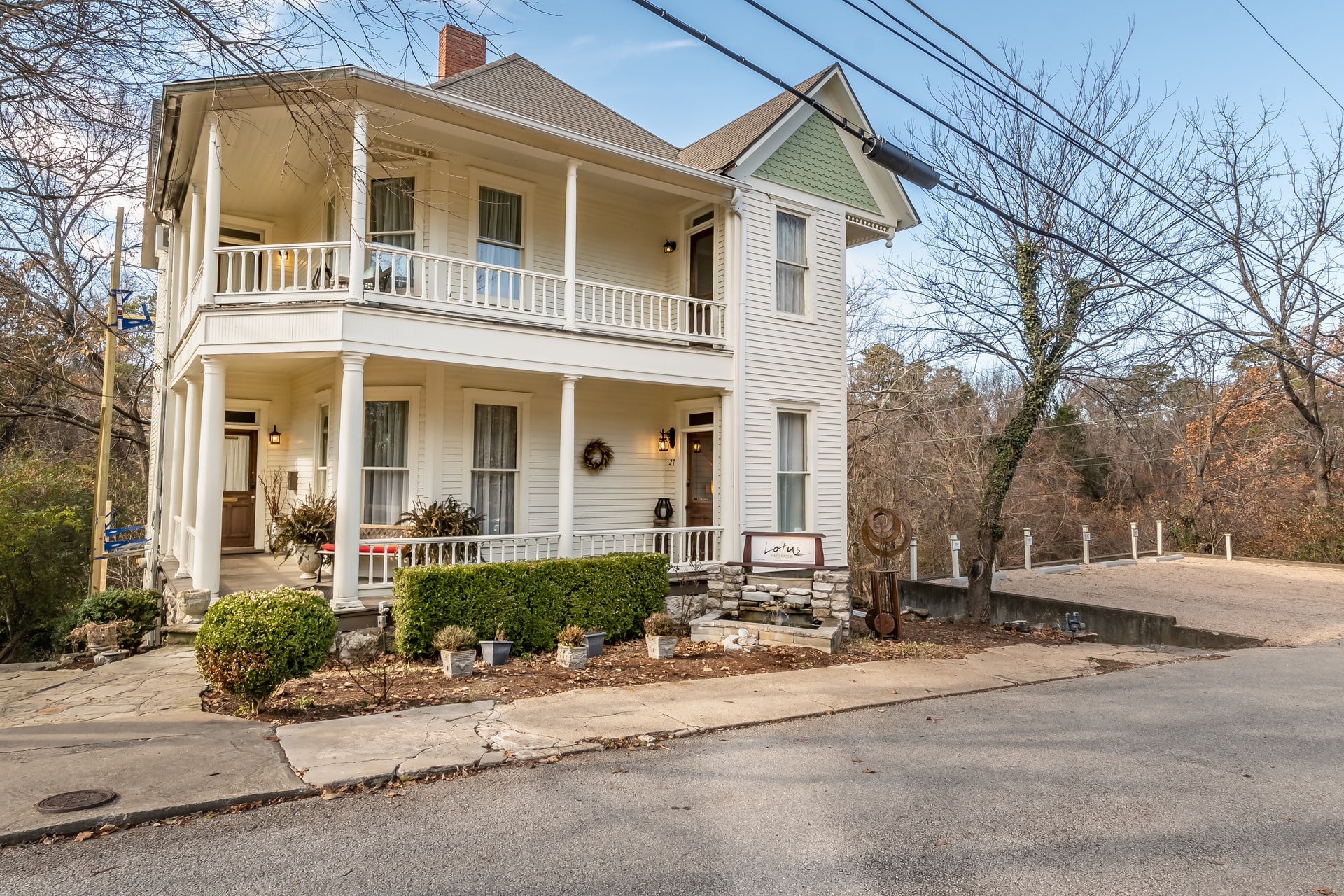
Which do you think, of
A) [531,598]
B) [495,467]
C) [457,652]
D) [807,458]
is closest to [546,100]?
[495,467]

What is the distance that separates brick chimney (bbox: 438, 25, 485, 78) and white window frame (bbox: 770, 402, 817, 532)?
24.8 feet

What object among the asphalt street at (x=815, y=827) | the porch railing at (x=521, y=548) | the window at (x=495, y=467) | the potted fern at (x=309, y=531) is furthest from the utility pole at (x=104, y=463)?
the asphalt street at (x=815, y=827)

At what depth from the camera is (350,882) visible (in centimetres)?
334

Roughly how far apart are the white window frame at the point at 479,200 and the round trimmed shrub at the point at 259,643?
17.4 ft

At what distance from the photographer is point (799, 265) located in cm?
1224

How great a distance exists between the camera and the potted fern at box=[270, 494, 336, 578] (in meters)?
9.78

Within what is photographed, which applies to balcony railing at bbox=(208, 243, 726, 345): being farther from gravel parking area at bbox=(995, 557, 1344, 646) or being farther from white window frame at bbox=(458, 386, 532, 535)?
gravel parking area at bbox=(995, 557, 1344, 646)

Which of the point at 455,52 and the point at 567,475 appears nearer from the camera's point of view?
the point at 567,475

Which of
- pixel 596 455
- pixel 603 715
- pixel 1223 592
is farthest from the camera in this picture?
pixel 1223 592

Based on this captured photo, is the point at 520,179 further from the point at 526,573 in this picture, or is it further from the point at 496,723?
the point at 496,723

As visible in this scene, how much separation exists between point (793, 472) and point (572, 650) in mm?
5346

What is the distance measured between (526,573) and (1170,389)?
72.0 ft

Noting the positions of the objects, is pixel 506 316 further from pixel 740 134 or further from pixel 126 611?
pixel 126 611

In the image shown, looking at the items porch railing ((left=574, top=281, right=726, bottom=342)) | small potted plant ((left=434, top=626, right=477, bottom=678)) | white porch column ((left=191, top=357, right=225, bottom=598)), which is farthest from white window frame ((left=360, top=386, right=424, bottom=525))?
small potted plant ((left=434, top=626, right=477, bottom=678))
